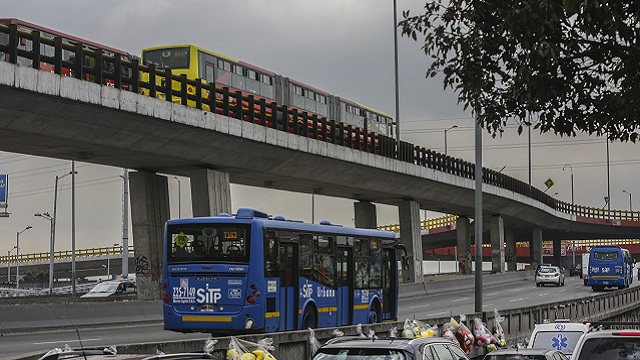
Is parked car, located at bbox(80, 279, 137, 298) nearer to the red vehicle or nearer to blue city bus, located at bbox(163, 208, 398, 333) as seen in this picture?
the red vehicle

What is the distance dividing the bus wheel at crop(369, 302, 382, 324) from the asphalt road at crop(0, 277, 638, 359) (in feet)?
14.2

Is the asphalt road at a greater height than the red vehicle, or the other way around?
the red vehicle

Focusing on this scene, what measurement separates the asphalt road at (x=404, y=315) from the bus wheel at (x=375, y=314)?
4324 millimetres

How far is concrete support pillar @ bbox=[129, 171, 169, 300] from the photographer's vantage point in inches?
1590

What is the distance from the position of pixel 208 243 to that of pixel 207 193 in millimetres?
17160

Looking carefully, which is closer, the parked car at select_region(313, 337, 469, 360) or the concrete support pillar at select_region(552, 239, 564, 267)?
the parked car at select_region(313, 337, 469, 360)

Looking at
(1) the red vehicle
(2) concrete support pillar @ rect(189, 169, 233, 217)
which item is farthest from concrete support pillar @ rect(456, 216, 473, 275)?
(1) the red vehicle

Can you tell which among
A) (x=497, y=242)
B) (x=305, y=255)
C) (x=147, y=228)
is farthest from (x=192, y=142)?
(x=497, y=242)

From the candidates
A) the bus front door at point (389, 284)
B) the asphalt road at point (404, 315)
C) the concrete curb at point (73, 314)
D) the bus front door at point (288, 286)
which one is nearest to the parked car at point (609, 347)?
the asphalt road at point (404, 315)

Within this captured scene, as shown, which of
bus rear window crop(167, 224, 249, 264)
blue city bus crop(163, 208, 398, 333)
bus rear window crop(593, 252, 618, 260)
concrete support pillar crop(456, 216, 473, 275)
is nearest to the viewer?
blue city bus crop(163, 208, 398, 333)

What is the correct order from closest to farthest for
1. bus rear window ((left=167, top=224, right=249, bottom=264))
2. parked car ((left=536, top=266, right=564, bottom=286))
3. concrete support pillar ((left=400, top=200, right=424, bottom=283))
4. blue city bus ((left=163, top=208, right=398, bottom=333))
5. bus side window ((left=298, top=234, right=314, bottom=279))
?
1. blue city bus ((left=163, top=208, right=398, bottom=333))
2. bus rear window ((left=167, top=224, right=249, bottom=264))
3. bus side window ((left=298, top=234, right=314, bottom=279))
4. concrete support pillar ((left=400, top=200, right=424, bottom=283))
5. parked car ((left=536, top=266, right=564, bottom=286))

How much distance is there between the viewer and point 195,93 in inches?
1469

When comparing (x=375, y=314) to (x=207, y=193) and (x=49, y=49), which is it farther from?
(x=49, y=49)

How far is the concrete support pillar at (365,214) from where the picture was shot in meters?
61.9
